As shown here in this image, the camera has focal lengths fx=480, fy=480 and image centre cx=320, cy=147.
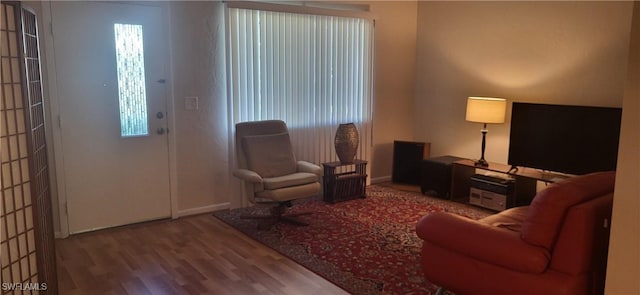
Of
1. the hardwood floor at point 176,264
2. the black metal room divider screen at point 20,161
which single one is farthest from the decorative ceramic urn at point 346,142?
the black metal room divider screen at point 20,161

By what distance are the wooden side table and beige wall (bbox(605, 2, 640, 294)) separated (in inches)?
128

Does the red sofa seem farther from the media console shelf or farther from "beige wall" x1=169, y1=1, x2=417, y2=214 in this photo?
"beige wall" x1=169, y1=1, x2=417, y2=214

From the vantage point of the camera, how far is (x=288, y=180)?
4281mm

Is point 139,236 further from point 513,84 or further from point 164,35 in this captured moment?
point 513,84

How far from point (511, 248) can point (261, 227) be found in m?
2.42

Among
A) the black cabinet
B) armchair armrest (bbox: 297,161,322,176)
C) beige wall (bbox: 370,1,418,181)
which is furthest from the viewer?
beige wall (bbox: 370,1,418,181)

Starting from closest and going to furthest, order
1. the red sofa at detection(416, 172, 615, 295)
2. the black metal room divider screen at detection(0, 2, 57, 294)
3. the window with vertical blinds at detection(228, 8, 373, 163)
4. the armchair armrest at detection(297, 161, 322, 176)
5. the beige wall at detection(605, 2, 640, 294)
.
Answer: the beige wall at detection(605, 2, 640, 294)
the black metal room divider screen at detection(0, 2, 57, 294)
the red sofa at detection(416, 172, 615, 295)
the armchair armrest at detection(297, 161, 322, 176)
the window with vertical blinds at detection(228, 8, 373, 163)

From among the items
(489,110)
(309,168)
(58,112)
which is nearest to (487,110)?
(489,110)

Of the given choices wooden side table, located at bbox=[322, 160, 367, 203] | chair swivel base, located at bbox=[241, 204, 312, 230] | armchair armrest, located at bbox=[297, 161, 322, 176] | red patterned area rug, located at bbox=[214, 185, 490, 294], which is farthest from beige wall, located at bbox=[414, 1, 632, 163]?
chair swivel base, located at bbox=[241, 204, 312, 230]

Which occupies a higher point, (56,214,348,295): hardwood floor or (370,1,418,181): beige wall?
(370,1,418,181): beige wall

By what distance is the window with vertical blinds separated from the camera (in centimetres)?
489

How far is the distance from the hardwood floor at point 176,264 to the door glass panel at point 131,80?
95cm

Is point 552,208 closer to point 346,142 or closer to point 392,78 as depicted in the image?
point 346,142

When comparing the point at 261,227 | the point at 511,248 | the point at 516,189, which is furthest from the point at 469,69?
the point at 511,248
